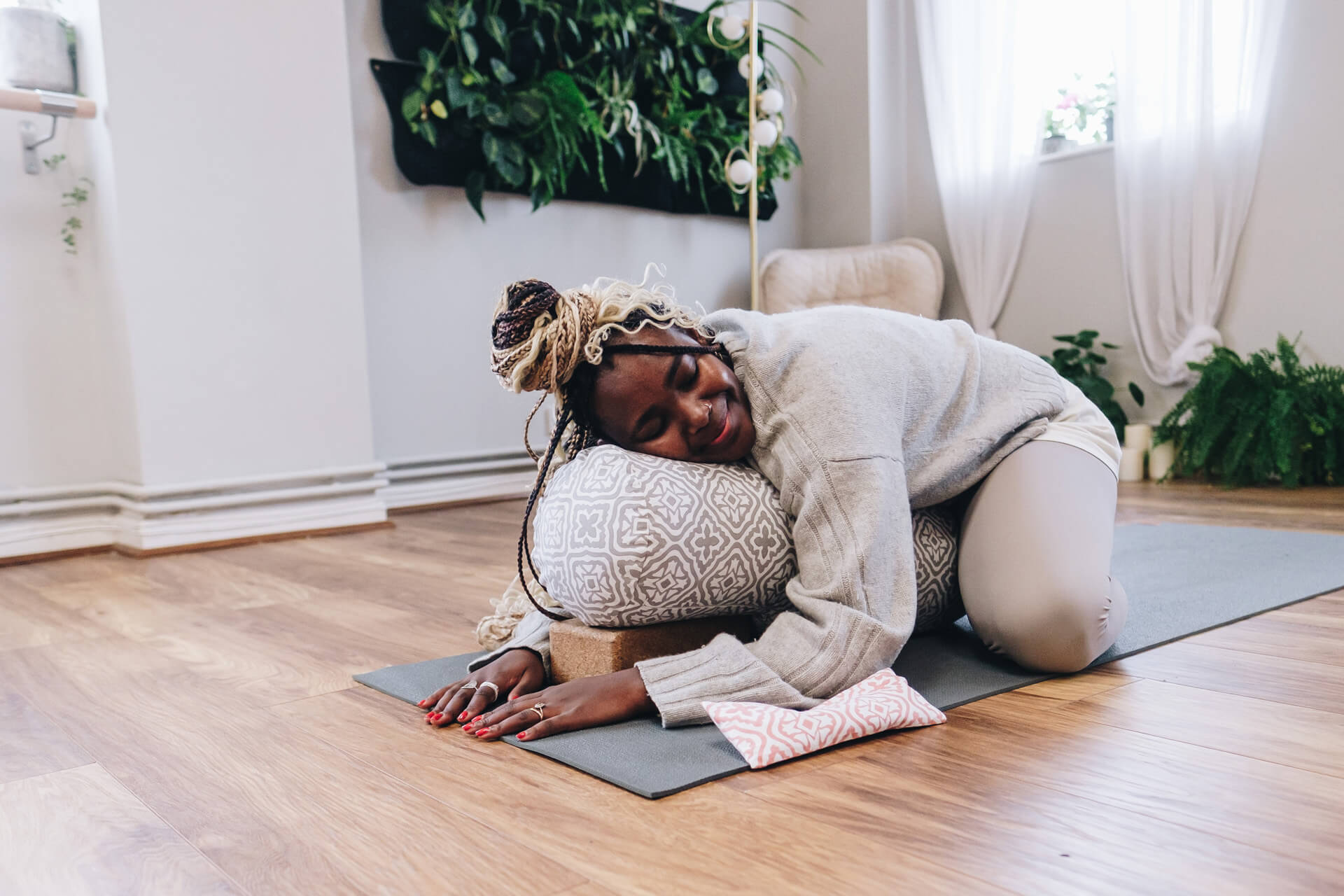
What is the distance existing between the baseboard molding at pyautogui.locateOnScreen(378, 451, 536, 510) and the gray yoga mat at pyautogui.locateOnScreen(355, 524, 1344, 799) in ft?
6.27

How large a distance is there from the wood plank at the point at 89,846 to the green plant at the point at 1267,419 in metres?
2.93

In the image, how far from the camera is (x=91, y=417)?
2.77 m

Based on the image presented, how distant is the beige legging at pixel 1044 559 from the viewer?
46.6 inches

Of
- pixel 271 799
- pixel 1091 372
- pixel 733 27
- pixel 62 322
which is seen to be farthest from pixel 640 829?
pixel 733 27

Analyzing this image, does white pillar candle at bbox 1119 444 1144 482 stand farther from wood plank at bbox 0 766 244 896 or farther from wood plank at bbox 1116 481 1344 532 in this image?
wood plank at bbox 0 766 244 896

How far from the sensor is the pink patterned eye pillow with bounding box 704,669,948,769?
970mm

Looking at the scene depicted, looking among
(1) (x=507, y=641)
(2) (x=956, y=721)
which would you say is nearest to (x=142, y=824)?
(1) (x=507, y=641)

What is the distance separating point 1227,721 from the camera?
103 centimetres

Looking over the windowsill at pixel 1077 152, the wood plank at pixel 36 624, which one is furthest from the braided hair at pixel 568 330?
the windowsill at pixel 1077 152

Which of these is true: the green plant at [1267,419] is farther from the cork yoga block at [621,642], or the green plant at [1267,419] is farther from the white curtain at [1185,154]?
the cork yoga block at [621,642]

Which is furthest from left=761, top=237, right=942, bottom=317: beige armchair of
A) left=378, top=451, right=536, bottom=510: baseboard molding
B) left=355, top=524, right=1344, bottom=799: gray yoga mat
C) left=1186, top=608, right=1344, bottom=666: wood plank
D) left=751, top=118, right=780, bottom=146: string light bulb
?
left=1186, top=608, right=1344, bottom=666: wood plank

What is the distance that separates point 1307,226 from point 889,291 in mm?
1418

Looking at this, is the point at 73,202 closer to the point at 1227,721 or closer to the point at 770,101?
the point at 770,101

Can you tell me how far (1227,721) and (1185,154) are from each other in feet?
9.34
